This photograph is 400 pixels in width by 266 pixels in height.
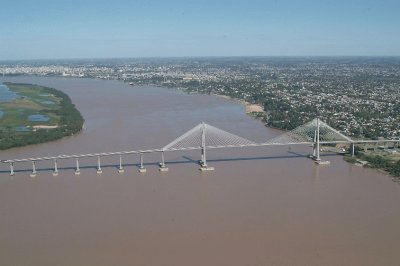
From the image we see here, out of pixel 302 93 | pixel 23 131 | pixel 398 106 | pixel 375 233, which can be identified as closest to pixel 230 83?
pixel 302 93

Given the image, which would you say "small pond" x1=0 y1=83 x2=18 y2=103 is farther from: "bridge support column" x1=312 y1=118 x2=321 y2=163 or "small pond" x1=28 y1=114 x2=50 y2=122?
"bridge support column" x1=312 y1=118 x2=321 y2=163

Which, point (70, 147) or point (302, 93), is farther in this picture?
point (302, 93)

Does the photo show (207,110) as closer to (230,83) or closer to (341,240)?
(230,83)

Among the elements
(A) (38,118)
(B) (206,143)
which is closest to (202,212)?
(B) (206,143)

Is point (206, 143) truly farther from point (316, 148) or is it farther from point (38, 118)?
point (38, 118)

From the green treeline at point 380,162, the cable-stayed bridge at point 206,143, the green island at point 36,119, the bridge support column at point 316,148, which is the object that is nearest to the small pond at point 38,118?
the green island at point 36,119

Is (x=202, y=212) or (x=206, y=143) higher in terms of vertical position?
(x=206, y=143)
